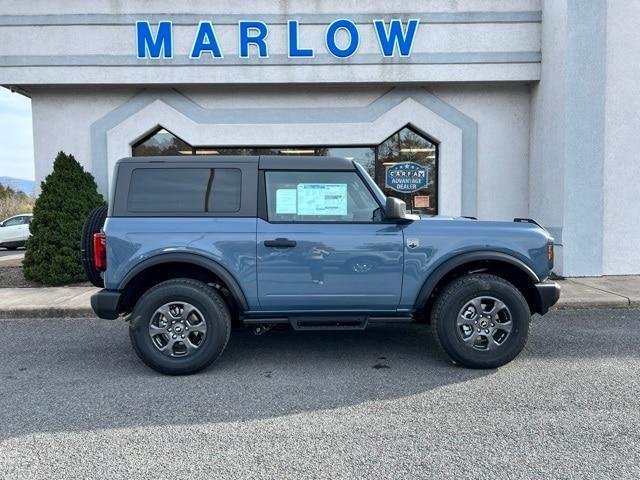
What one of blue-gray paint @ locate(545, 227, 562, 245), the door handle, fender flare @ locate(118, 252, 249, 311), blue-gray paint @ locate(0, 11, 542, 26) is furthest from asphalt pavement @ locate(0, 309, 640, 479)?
blue-gray paint @ locate(0, 11, 542, 26)

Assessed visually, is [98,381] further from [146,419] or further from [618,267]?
[618,267]

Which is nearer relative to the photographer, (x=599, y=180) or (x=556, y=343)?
(x=556, y=343)

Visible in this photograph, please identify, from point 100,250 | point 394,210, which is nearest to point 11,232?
point 100,250

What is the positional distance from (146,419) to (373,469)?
1710mm

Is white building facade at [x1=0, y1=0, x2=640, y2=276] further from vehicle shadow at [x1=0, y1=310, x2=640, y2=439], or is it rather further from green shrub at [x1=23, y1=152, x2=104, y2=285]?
vehicle shadow at [x1=0, y1=310, x2=640, y2=439]

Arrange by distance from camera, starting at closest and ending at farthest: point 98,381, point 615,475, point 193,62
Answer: point 615,475
point 98,381
point 193,62

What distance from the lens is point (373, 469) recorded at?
267 cm

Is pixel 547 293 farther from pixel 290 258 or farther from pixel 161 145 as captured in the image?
pixel 161 145

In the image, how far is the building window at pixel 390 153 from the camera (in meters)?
9.90

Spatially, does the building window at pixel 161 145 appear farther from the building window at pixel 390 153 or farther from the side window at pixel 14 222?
the side window at pixel 14 222

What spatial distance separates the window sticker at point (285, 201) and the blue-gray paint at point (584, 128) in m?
→ 6.14

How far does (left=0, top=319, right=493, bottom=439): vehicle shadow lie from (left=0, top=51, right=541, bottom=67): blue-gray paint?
19.2 ft

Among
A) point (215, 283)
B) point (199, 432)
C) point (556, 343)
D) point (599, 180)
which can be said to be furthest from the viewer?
point (599, 180)

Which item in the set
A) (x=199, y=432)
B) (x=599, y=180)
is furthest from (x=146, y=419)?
(x=599, y=180)
